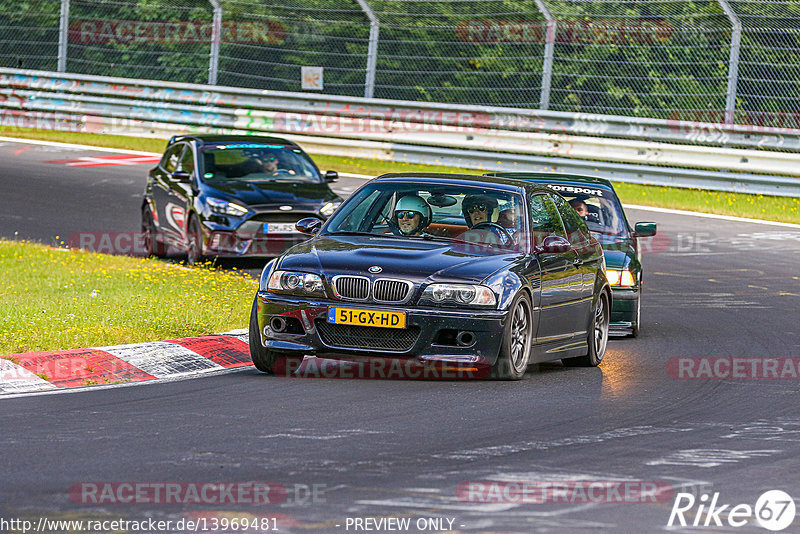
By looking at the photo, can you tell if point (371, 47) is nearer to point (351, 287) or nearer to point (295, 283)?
point (295, 283)

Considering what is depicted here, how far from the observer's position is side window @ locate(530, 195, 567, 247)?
1068cm

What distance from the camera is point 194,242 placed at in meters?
16.6

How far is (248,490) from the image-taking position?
641 centimetres

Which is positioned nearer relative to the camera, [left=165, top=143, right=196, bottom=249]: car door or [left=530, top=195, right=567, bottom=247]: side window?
[left=530, top=195, right=567, bottom=247]: side window

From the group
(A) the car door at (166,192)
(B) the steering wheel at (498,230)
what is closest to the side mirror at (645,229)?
(B) the steering wheel at (498,230)

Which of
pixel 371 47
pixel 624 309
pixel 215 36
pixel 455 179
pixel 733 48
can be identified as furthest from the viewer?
pixel 215 36

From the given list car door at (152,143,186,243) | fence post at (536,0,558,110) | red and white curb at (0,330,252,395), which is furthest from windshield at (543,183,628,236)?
fence post at (536,0,558,110)

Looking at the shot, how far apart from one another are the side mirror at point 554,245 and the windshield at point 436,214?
17cm

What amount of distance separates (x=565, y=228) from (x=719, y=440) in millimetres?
3638

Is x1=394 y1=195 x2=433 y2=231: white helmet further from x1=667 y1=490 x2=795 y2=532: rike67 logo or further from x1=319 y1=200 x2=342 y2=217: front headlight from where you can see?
x1=319 y1=200 x2=342 y2=217: front headlight

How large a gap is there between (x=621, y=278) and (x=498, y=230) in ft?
8.73

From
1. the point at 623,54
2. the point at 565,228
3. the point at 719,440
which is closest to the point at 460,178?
the point at 565,228

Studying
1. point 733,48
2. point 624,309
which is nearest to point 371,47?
point 733,48

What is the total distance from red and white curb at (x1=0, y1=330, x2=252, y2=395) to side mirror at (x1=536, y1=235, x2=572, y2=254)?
7.34ft
